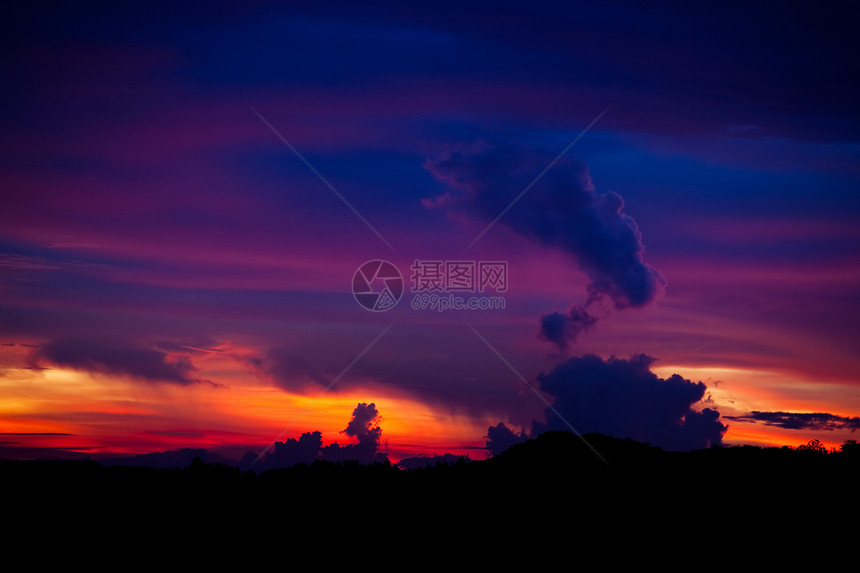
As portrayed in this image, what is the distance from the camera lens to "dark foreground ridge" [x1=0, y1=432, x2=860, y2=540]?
127 feet

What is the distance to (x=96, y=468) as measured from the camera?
46.8 m

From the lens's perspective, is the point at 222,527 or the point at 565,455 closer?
the point at 222,527

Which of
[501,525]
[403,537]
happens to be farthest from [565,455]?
[403,537]

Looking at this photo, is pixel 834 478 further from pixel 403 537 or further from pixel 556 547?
pixel 403 537

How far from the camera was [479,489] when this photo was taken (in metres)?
43.4

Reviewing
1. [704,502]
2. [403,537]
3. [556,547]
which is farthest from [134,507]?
[704,502]

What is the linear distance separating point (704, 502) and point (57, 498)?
32570 mm

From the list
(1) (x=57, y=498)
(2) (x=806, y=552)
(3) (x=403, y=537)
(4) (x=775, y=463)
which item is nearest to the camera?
(2) (x=806, y=552)

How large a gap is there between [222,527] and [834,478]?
31697 mm

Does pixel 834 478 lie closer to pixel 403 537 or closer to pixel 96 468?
pixel 403 537

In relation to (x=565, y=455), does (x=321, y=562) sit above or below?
below

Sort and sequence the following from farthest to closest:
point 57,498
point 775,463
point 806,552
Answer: point 775,463 → point 57,498 → point 806,552

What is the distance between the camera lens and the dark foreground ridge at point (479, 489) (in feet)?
127

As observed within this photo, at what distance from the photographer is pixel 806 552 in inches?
1352
